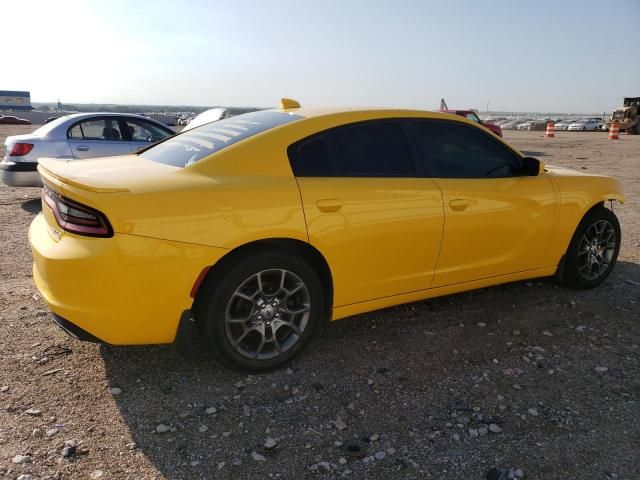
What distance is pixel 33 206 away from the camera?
8133mm

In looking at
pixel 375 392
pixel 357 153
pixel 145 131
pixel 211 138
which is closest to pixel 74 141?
pixel 145 131

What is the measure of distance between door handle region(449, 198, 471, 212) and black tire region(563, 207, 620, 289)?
56.5 inches

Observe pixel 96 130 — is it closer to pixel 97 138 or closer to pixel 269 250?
pixel 97 138

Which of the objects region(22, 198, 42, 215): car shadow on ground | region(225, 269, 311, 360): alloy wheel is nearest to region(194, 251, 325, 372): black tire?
region(225, 269, 311, 360): alloy wheel

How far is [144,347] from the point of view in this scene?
11.3 feet

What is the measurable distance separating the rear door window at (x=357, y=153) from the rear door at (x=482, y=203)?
0.56ft

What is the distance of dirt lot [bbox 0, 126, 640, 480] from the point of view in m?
2.39

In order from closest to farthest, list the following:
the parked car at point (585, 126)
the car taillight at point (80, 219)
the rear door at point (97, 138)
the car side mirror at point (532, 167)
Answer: the car taillight at point (80, 219)
the car side mirror at point (532, 167)
the rear door at point (97, 138)
the parked car at point (585, 126)

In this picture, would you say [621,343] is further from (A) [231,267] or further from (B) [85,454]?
(B) [85,454]

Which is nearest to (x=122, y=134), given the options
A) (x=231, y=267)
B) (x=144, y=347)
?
(x=144, y=347)

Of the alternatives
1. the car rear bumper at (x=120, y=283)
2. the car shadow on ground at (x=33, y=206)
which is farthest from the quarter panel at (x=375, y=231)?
the car shadow on ground at (x=33, y=206)

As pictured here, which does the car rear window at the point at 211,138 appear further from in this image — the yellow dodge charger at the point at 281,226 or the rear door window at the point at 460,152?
the rear door window at the point at 460,152

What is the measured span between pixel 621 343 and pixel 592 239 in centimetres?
126

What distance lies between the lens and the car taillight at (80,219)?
260 cm
